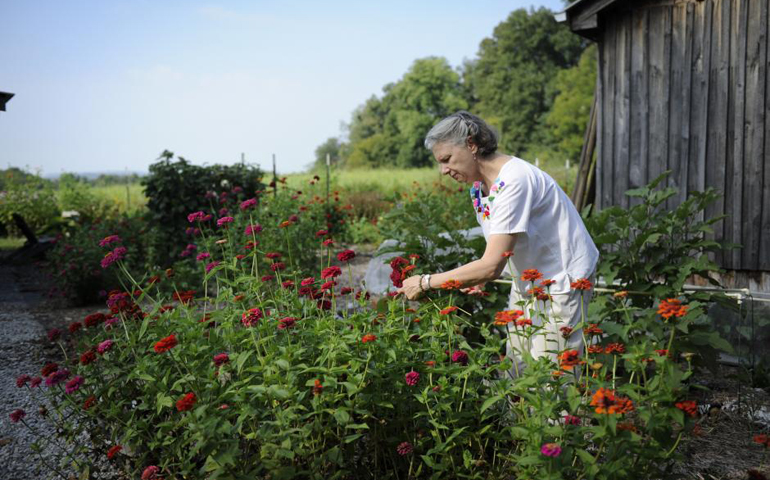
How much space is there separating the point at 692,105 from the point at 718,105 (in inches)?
8.9

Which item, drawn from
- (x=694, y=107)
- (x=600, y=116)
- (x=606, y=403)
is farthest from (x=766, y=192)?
(x=606, y=403)

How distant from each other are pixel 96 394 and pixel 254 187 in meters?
7.10

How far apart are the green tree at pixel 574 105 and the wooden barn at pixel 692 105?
2318 cm

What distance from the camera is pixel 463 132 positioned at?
2629mm

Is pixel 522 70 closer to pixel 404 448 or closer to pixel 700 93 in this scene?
pixel 700 93

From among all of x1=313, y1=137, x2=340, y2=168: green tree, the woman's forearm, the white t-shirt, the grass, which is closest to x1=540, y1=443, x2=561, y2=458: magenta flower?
the woman's forearm

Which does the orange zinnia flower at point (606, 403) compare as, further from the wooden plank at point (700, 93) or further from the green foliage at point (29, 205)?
the green foliage at point (29, 205)

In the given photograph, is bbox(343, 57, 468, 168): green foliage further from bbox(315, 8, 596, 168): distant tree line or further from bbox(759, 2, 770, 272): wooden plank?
bbox(759, 2, 770, 272): wooden plank

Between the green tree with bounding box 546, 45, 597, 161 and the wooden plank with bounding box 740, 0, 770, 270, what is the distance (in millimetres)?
23717

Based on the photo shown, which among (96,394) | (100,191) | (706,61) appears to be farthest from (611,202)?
(100,191)

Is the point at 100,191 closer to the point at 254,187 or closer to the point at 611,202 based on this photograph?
the point at 254,187

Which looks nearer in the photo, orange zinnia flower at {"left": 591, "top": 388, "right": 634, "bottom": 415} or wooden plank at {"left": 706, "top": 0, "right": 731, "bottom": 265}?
orange zinnia flower at {"left": 591, "top": 388, "right": 634, "bottom": 415}

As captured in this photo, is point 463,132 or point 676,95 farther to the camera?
point 676,95

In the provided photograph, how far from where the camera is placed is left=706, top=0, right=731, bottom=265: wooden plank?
5.72m
